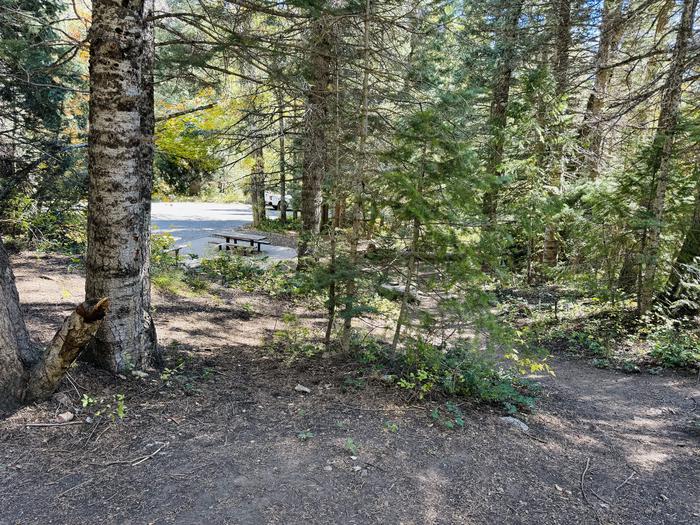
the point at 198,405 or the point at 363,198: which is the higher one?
the point at 363,198

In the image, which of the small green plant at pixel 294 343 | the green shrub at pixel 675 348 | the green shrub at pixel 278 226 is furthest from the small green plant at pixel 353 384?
the green shrub at pixel 278 226

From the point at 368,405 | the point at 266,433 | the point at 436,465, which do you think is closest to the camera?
the point at 436,465

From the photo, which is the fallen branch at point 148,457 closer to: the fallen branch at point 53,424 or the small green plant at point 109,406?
the small green plant at point 109,406

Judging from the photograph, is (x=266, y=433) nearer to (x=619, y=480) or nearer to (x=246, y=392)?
(x=246, y=392)

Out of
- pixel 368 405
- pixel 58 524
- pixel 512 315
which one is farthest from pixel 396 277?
pixel 512 315

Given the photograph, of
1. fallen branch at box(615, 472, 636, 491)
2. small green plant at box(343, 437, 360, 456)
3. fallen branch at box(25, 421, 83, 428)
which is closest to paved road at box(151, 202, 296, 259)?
fallen branch at box(25, 421, 83, 428)

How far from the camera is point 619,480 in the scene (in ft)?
11.0

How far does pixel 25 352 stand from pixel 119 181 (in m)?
1.48

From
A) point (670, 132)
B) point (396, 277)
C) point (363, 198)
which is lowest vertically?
point (396, 277)

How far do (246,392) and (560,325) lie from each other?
700 cm

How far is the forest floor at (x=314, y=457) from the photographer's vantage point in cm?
258

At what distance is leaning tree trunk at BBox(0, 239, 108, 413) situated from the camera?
2963 millimetres

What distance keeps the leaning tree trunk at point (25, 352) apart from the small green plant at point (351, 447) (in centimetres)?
204

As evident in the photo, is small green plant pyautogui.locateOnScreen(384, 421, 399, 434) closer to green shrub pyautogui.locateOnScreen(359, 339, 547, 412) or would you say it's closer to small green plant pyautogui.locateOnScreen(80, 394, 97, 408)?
green shrub pyautogui.locateOnScreen(359, 339, 547, 412)
